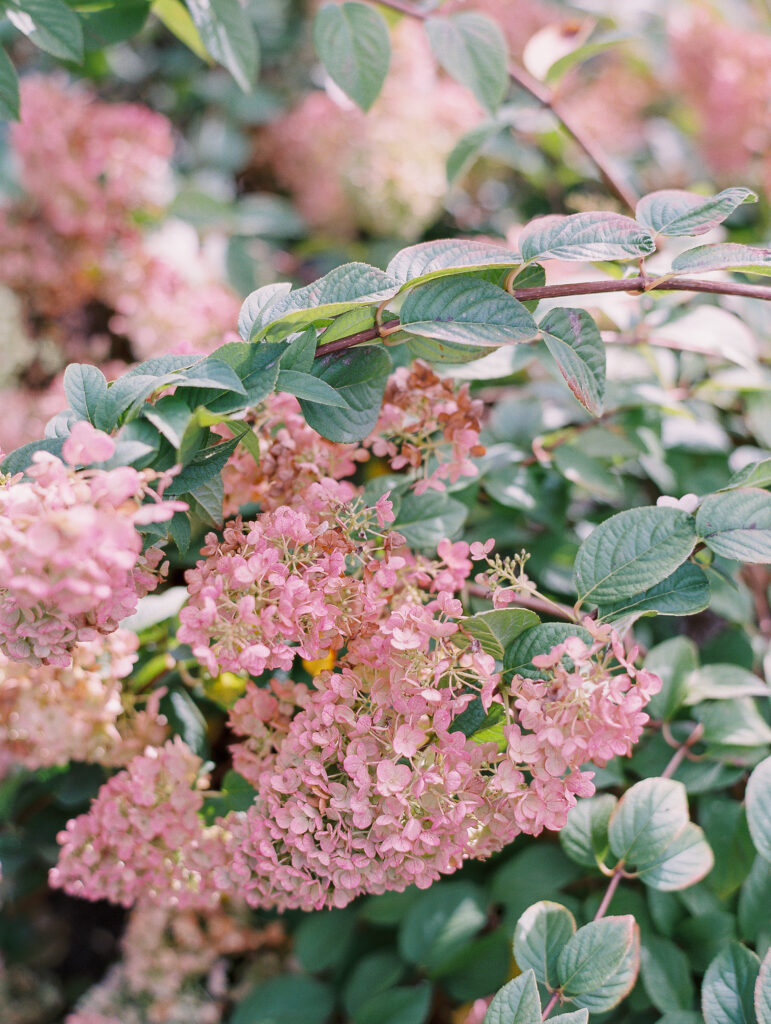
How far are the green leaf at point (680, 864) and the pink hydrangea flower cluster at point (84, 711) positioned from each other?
368mm

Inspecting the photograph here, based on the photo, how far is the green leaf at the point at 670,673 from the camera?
617 millimetres

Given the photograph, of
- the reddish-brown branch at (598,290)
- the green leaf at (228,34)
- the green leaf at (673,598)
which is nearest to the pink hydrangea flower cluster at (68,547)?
the reddish-brown branch at (598,290)

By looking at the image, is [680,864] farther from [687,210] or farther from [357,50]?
[357,50]

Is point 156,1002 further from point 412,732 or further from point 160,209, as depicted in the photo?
point 160,209

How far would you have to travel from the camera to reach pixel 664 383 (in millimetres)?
754

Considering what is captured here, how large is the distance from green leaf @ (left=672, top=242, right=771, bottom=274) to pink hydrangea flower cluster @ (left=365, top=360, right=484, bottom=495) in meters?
0.16

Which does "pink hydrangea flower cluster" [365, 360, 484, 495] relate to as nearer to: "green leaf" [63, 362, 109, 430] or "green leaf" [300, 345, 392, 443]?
"green leaf" [300, 345, 392, 443]

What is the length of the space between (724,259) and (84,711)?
0.53m

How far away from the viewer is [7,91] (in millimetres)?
645

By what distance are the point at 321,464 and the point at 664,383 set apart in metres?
0.40

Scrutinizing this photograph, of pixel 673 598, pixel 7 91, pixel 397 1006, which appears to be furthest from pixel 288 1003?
pixel 7 91

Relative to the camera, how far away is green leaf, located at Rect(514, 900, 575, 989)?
0.49m

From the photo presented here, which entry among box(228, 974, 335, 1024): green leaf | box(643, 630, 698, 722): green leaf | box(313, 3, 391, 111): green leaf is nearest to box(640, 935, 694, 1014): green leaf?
box(643, 630, 698, 722): green leaf

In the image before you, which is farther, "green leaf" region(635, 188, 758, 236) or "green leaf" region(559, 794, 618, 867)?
"green leaf" region(559, 794, 618, 867)
